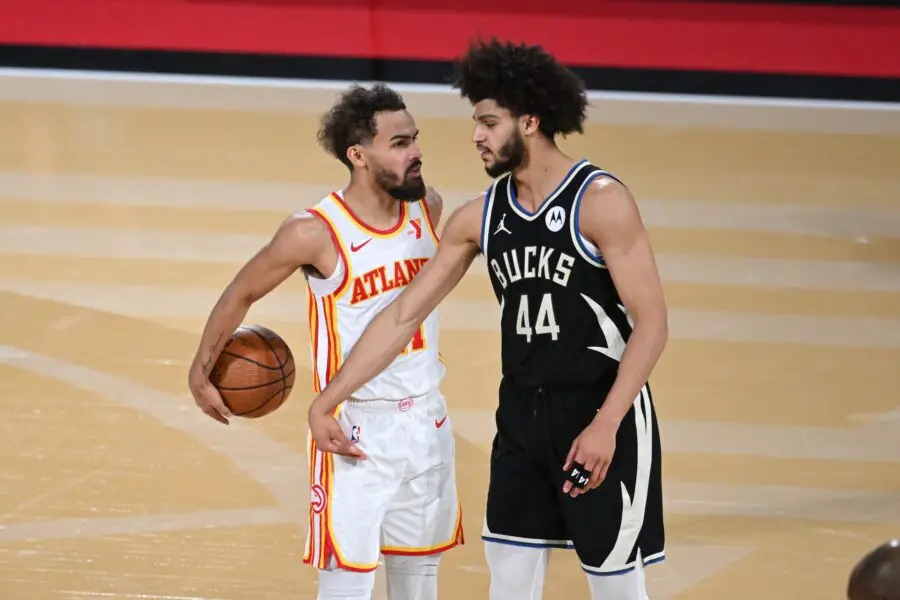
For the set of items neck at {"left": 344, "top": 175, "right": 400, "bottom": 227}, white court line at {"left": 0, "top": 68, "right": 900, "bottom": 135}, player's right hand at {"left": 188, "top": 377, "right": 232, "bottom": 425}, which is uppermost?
neck at {"left": 344, "top": 175, "right": 400, "bottom": 227}

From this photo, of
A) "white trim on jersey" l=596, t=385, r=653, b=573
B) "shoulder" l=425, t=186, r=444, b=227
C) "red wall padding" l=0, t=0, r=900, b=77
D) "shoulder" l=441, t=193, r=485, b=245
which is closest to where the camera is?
"white trim on jersey" l=596, t=385, r=653, b=573

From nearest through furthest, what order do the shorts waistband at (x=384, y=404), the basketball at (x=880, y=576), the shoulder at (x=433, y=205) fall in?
the basketball at (x=880, y=576), the shorts waistband at (x=384, y=404), the shoulder at (x=433, y=205)

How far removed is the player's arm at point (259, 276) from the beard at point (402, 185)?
261 millimetres

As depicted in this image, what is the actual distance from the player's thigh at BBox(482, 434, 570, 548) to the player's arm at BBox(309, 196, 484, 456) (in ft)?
1.68

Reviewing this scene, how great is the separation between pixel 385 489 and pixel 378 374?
0.38 metres

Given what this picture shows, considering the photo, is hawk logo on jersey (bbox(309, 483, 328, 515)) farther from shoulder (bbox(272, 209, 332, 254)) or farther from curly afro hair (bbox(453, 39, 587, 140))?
curly afro hair (bbox(453, 39, 587, 140))

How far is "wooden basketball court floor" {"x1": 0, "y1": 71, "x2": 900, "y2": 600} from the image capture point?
580cm

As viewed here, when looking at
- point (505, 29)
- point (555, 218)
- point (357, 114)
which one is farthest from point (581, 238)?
point (505, 29)

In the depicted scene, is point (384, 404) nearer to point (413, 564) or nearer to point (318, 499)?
point (318, 499)

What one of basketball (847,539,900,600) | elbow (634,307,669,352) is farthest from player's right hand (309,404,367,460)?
basketball (847,539,900,600)

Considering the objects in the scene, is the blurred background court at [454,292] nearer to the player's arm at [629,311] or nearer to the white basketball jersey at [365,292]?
the white basketball jersey at [365,292]

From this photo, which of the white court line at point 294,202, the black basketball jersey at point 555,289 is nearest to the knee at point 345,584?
the black basketball jersey at point 555,289

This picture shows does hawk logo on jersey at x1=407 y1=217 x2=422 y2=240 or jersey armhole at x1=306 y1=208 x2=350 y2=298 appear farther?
hawk logo on jersey at x1=407 y1=217 x2=422 y2=240

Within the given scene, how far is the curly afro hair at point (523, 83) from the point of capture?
4.14m
